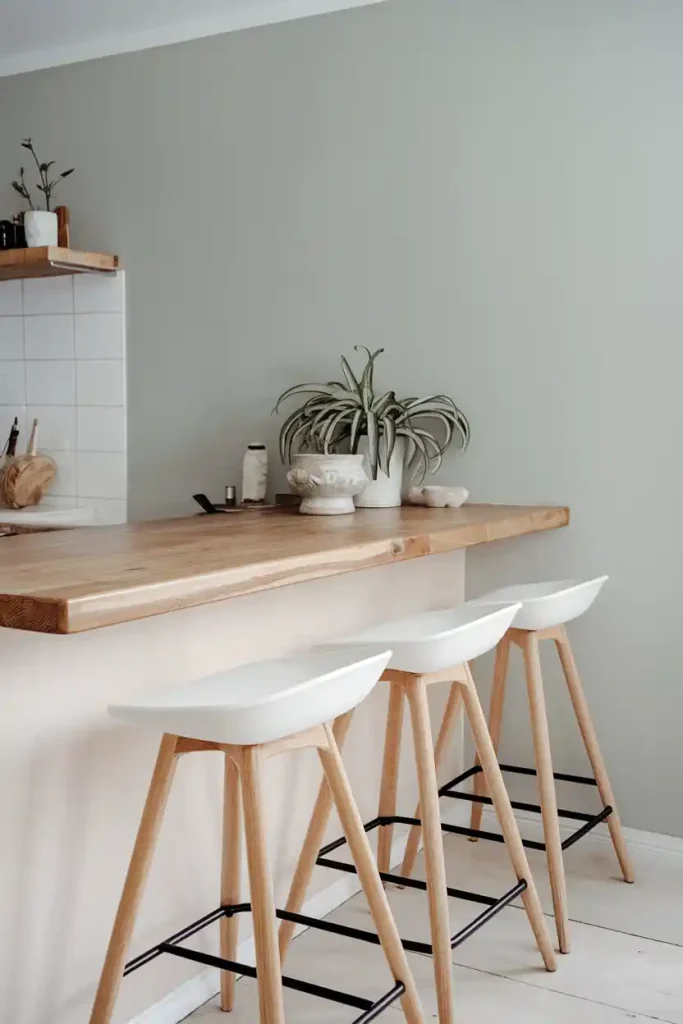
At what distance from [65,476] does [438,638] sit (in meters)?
2.20

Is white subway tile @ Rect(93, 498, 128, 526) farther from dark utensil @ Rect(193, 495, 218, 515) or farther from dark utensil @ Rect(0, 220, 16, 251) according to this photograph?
dark utensil @ Rect(0, 220, 16, 251)

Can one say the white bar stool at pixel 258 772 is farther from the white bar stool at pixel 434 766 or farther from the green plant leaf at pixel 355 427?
the green plant leaf at pixel 355 427

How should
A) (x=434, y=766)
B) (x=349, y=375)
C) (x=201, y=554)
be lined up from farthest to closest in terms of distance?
(x=349, y=375), (x=434, y=766), (x=201, y=554)

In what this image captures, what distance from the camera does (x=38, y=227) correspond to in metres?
3.70

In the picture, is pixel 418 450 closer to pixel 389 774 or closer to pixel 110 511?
pixel 389 774

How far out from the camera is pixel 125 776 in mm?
2135

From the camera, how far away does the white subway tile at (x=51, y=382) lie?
392 centimetres

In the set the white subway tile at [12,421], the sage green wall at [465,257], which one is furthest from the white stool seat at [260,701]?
the white subway tile at [12,421]

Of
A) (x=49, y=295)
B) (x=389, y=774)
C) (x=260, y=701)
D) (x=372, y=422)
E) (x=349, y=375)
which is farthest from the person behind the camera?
(x=49, y=295)

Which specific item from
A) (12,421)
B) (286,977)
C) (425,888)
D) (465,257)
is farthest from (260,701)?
(12,421)

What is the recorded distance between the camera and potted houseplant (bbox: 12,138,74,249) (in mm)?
3699

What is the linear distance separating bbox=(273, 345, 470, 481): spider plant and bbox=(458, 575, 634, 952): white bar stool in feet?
1.79

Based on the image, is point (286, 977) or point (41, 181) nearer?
point (286, 977)

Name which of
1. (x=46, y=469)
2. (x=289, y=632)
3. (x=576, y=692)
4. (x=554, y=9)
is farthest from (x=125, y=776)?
(x=554, y=9)
